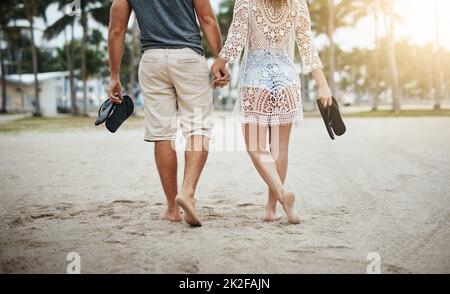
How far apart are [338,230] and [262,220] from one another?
0.59 metres

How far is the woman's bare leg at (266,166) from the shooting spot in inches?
127

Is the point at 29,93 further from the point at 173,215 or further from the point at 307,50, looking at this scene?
the point at 307,50

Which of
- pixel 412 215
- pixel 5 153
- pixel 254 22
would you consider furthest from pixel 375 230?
pixel 5 153

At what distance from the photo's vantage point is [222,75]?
3387mm

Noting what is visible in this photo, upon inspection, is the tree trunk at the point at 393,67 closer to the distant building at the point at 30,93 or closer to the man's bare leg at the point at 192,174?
the man's bare leg at the point at 192,174

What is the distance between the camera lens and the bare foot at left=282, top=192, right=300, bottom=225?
10.5 ft

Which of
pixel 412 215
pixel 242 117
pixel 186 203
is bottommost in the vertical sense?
pixel 412 215

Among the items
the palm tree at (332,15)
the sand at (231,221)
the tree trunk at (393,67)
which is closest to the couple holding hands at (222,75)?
the sand at (231,221)

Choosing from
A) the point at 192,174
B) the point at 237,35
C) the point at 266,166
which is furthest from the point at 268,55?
the point at 192,174

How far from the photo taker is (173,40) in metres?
3.34

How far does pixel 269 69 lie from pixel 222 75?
0.34m

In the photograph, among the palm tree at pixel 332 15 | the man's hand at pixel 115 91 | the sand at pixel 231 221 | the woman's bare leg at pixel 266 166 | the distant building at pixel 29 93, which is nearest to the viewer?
the sand at pixel 231 221

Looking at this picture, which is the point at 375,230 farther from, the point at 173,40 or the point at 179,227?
the point at 173,40
